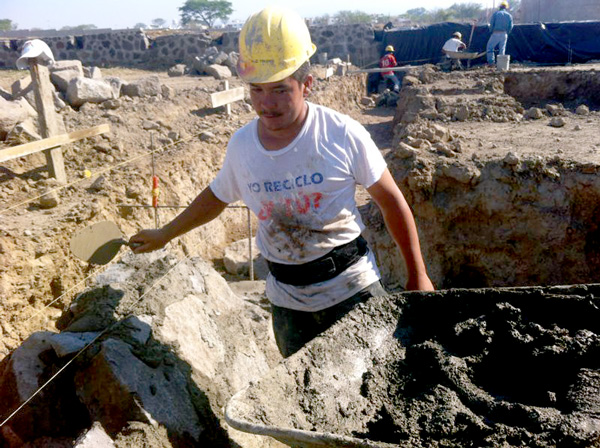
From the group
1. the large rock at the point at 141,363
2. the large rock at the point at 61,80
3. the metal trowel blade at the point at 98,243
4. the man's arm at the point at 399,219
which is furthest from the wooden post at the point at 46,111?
the man's arm at the point at 399,219

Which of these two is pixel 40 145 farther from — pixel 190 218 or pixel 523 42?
pixel 523 42

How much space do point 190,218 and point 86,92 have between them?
22.3 ft

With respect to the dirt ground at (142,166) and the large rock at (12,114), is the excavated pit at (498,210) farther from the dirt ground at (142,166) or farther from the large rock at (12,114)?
the large rock at (12,114)

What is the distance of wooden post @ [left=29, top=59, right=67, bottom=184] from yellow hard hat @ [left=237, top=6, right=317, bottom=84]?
4.57 m

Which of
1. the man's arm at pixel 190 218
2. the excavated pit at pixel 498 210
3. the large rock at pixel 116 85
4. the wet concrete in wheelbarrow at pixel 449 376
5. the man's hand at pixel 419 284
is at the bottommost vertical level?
the excavated pit at pixel 498 210

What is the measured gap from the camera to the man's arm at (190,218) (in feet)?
8.71

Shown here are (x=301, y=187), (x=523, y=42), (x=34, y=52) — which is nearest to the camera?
(x=301, y=187)

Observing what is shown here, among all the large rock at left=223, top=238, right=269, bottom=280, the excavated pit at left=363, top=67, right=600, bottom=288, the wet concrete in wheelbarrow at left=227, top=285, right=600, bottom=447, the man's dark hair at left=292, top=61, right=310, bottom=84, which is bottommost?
the large rock at left=223, top=238, right=269, bottom=280

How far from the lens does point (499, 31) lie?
565 inches

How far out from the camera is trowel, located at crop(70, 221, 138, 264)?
312cm

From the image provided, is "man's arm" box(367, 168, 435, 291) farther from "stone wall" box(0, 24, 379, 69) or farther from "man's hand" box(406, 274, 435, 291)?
"stone wall" box(0, 24, 379, 69)

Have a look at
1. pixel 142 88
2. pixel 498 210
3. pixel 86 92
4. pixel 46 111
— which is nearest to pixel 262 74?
pixel 498 210

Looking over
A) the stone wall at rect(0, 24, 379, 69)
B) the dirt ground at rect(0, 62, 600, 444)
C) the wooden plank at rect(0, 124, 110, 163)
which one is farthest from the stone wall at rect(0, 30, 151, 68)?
the wooden plank at rect(0, 124, 110, 163)

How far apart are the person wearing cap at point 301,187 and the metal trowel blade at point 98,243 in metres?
0.86
